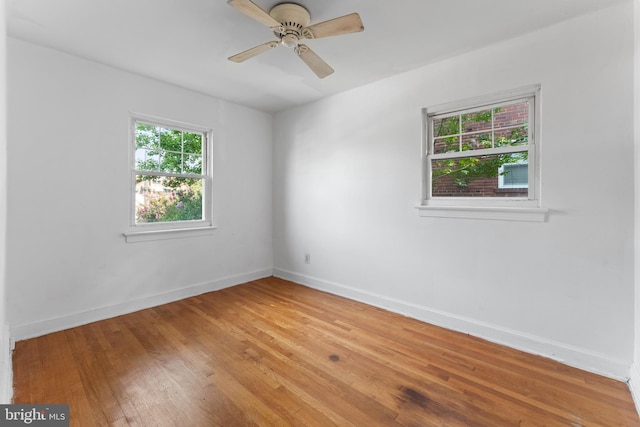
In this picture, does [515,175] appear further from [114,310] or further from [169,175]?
[114,310]

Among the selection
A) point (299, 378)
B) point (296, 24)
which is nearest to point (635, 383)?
point (299, 378)

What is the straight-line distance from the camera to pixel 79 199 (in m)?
2.79

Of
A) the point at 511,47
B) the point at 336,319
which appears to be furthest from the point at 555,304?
the point at 511,47

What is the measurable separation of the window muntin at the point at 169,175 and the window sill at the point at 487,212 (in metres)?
2.76

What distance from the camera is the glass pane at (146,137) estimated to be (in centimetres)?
325

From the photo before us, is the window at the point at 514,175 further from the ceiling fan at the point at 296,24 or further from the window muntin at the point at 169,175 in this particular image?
the window muntin at the point at 169,175

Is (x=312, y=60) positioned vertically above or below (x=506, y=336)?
above

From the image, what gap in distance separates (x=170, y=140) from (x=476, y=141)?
11.2ft

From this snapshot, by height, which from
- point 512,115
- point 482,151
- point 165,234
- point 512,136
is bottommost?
point 165,234

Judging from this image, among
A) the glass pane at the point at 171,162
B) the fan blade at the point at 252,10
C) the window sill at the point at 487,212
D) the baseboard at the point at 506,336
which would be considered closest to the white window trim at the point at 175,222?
the glass pane at the point at 171,162

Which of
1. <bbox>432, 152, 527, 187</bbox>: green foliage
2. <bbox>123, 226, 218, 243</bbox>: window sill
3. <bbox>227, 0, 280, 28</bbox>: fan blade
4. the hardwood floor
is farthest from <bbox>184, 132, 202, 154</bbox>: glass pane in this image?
<bbox>432, 152, 527, 187</bbox>: green foliage

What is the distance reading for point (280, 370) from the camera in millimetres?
2082

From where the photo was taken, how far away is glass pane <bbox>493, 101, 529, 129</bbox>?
8.13 ft

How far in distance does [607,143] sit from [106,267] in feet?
14.6
